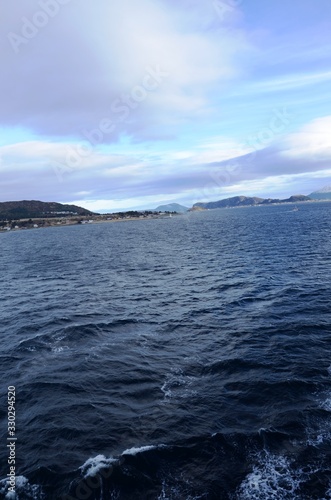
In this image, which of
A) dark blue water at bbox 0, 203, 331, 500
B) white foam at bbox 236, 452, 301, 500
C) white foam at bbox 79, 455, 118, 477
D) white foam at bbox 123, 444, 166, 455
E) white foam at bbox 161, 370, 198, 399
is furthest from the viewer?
white foam at bbox 161, 370, 198, 399

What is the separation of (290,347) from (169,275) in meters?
34.0

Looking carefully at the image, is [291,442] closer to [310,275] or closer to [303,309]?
[303,309]

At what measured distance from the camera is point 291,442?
17.5 m

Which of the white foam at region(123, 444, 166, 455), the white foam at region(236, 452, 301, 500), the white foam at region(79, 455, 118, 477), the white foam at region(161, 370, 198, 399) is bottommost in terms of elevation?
the white foam at region(236, 452, 301, 500)

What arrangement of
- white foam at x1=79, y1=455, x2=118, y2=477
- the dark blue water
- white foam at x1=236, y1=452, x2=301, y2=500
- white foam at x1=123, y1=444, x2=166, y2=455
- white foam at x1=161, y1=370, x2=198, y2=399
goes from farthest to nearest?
1. white foam at x1=161, y1=370, x2=198, y2=399
2. white foam at x1=123, y1=444, x2=166, y2=455
3. white foam at x1=79, y1=455, x2=118, y2=477
4. the dark blue water
5. white foam at x1=236, y1=452, x2=301, y2=500

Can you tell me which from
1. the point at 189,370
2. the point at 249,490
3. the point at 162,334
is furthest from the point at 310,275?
the point at 249,490

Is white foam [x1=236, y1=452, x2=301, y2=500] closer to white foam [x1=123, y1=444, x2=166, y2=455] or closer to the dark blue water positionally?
the dark blue water

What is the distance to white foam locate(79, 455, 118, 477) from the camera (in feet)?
53.4

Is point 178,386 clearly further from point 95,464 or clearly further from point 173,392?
point 95,464

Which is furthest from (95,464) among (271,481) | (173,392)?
(271,481)

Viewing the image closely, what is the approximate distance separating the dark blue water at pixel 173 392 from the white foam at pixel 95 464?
0.21 ft

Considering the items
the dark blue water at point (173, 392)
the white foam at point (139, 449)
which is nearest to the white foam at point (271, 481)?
the dark blue water at point (173, 392)

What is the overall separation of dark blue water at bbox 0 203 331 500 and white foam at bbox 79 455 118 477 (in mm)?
65

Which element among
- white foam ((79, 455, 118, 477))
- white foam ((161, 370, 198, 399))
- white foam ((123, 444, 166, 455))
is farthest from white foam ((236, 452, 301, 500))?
white foam ((79, 455, 118, 477))
